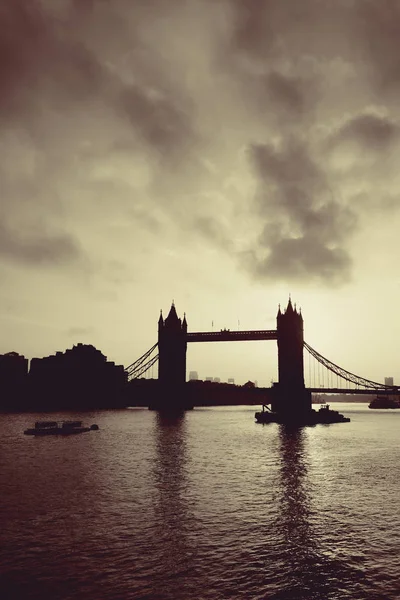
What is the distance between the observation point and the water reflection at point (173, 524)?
16.4m

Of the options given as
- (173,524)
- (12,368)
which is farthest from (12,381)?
(173,524)

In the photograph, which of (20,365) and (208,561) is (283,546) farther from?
(20,365)

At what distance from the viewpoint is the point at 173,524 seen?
75.7 feet

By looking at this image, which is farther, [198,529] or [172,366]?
[172,366]

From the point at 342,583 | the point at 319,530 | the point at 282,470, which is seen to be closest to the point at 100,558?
the point at 342,583

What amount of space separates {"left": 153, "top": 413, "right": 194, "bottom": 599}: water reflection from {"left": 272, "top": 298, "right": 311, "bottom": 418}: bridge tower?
264ft

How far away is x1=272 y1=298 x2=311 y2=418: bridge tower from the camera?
12350 cm

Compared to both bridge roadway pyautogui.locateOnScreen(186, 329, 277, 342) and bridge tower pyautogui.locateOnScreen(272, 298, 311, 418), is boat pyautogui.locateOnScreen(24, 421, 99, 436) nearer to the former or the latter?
bridge tower pyautogui.locateOnScreen(272, 298, 311, 418)

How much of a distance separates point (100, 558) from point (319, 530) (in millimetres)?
9910

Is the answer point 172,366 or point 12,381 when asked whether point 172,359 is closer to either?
point 172,366

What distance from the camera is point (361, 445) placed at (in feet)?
208

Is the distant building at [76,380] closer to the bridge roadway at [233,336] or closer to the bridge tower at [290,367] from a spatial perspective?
the bridge roadway at [233,336]

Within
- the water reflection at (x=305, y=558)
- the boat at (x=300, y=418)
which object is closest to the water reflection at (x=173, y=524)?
the water reflection at (x=305, y=558)

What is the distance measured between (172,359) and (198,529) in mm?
134844
